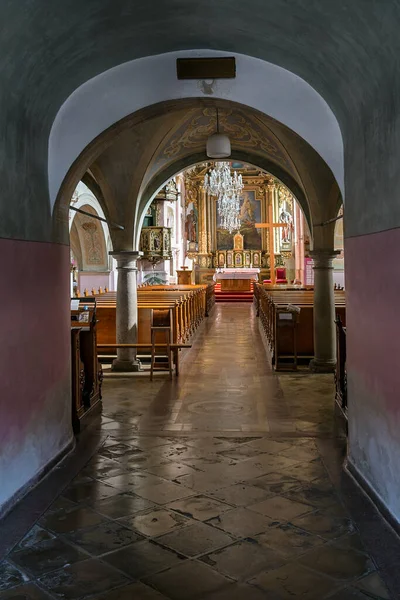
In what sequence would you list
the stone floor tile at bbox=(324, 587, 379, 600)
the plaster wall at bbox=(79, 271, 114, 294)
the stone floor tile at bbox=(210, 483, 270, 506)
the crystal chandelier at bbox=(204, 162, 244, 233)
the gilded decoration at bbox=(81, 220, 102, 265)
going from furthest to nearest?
the crystal chandelier at bbox=(204, 162, 244, 233) → the plaster wall at bbox=(79, 271, 114, 294) → the gilded decoration at bbox=(81, 220, 102, 265) → the stone floor tile at bbox=(210, 483, 270, 506) → the stone floor tile at bbox=(324, 587, 379, 600)

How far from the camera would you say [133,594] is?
289cm

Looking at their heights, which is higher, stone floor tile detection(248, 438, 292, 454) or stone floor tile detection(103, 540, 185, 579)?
stone floor tile detection(103, 540, 185, 579)

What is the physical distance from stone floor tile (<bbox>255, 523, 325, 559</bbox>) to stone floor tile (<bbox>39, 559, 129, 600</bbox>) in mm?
913

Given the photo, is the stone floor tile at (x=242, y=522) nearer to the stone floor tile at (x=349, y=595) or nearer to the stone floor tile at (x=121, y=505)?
the stone floor tile at (x=121, y=505)

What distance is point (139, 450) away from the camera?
541 cm

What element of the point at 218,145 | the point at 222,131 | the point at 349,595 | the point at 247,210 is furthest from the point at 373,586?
the point at 247,210

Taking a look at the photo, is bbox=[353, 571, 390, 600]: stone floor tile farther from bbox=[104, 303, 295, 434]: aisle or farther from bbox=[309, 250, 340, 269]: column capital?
bbox=[309, 250, 340, 269]: column capital

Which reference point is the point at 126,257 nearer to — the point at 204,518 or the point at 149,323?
the point at 149,323

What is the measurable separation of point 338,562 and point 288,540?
0.37 m

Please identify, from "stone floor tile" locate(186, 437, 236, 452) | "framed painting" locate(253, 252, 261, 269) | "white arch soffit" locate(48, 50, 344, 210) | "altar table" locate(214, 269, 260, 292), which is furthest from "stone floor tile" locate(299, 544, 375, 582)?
"framed painting" locate(253, 252, 261, 269)

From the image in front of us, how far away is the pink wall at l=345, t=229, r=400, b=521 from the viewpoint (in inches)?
143

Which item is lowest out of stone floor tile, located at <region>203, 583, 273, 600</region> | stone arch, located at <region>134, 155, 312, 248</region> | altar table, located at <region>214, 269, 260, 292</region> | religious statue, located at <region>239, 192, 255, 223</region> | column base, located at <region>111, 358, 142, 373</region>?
stone floor tile, located at <region>203, 583, 273, 600</region>

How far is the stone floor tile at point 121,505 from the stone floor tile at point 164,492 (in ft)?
0.23

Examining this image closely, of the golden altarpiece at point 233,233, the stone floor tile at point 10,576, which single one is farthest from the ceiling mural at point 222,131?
the golden altarpiece at point 233,233
